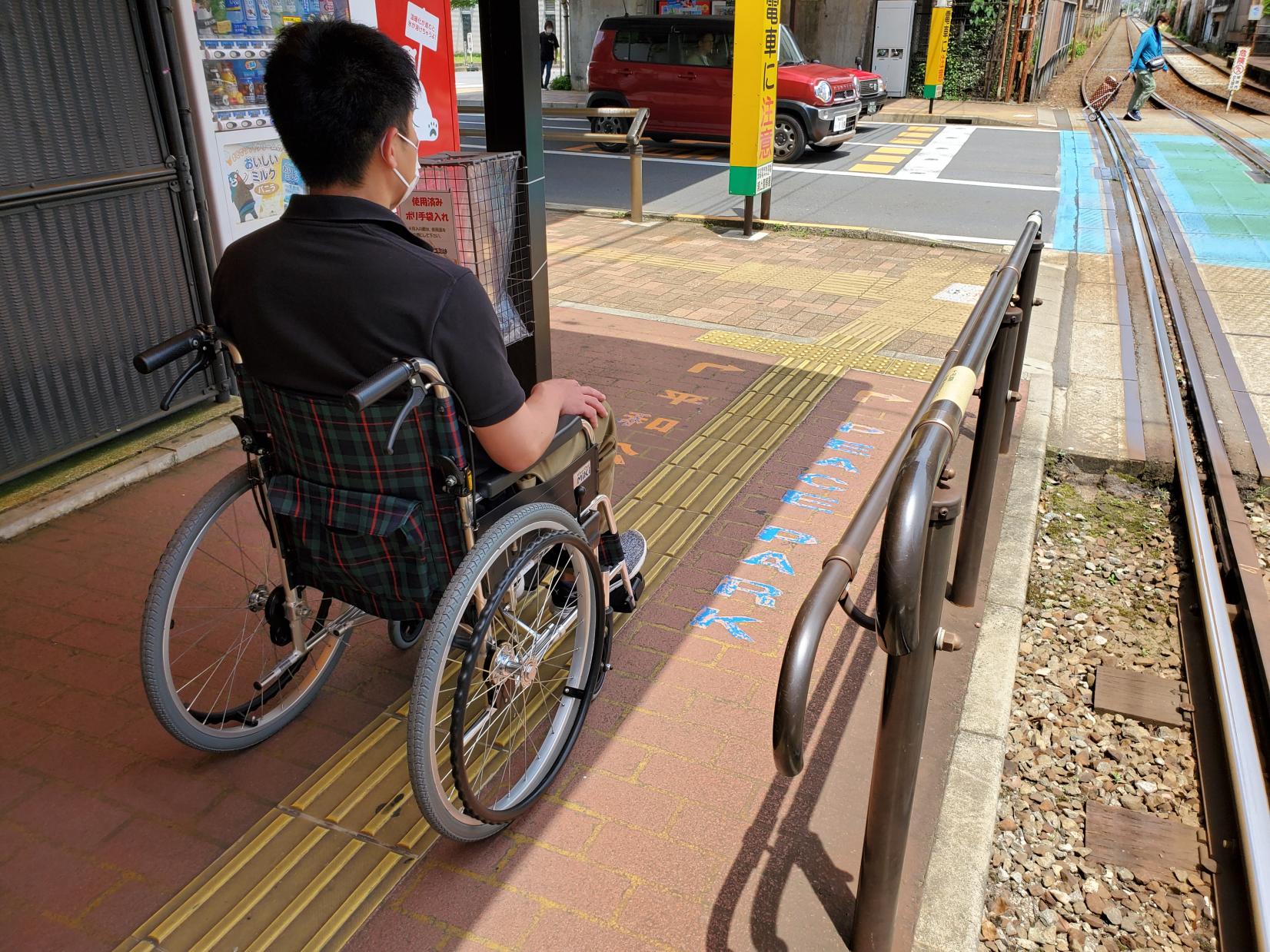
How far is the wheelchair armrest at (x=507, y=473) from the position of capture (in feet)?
7.22

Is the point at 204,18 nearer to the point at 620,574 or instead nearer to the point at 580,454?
the point at 580,454

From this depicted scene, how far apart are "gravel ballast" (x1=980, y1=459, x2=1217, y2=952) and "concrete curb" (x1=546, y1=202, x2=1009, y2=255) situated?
5.00 meters

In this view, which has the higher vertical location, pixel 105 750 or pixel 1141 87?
pixel 1141 87

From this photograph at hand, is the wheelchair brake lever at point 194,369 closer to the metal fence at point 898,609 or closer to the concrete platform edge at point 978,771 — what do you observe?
the metal fence at point 898,609

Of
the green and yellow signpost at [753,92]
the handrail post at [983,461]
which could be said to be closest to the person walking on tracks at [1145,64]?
the green and yellow signpost at [753,92]

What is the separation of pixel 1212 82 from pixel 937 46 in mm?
15615

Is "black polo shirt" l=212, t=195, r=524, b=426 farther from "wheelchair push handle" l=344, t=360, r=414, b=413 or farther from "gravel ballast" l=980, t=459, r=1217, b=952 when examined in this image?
"gravel ballast" l=980, t=459, r=1217, b=952

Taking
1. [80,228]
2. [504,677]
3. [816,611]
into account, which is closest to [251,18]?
[80,228]

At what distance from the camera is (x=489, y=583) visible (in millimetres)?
2289

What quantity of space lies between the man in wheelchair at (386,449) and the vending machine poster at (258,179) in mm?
2578

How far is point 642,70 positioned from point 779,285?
30.1ft

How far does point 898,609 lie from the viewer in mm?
1531

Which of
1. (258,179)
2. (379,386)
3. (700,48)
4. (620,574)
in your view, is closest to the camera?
(379,386)

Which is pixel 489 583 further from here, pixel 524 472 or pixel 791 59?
pixel 791 59
